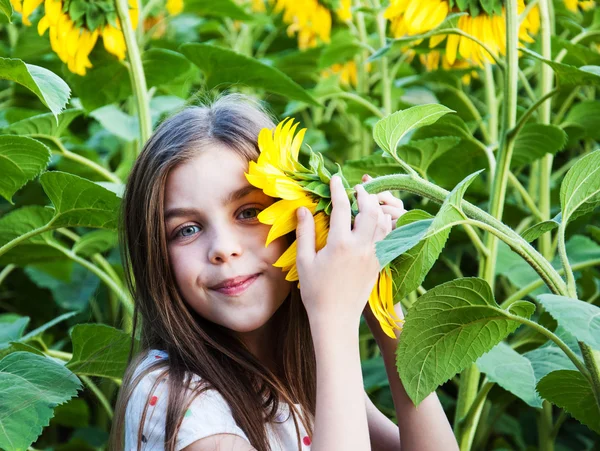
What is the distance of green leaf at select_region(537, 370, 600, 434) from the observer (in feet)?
2.66

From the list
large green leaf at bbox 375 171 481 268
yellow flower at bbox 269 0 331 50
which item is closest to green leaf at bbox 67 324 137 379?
large green leaf at bbox 375 171 481 268

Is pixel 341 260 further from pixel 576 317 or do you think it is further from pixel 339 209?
pixel 576 317

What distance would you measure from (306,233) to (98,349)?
0.35 meters

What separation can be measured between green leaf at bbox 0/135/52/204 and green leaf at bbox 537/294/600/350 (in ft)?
1.80

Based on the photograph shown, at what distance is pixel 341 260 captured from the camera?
2.43 ft

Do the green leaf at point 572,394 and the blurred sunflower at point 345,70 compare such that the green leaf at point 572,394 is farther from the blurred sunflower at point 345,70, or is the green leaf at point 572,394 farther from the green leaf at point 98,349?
the blurred sunflower at point 345,70

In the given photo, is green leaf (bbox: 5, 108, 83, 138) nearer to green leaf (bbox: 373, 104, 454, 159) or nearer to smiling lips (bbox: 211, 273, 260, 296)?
smiling lips (bbox: 211, 273, 260, 296)

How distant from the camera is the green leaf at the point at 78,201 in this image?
37.4 inches

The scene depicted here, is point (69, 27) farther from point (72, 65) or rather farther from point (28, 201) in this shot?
point (28, 201)

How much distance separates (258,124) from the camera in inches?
37.2

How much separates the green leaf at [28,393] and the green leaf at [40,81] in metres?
0.26

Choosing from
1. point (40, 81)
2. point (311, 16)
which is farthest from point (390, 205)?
point (311, 16)

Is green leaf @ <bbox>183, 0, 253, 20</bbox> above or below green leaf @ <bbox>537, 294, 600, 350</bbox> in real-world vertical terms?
above

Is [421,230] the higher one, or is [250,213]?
[250,213]
